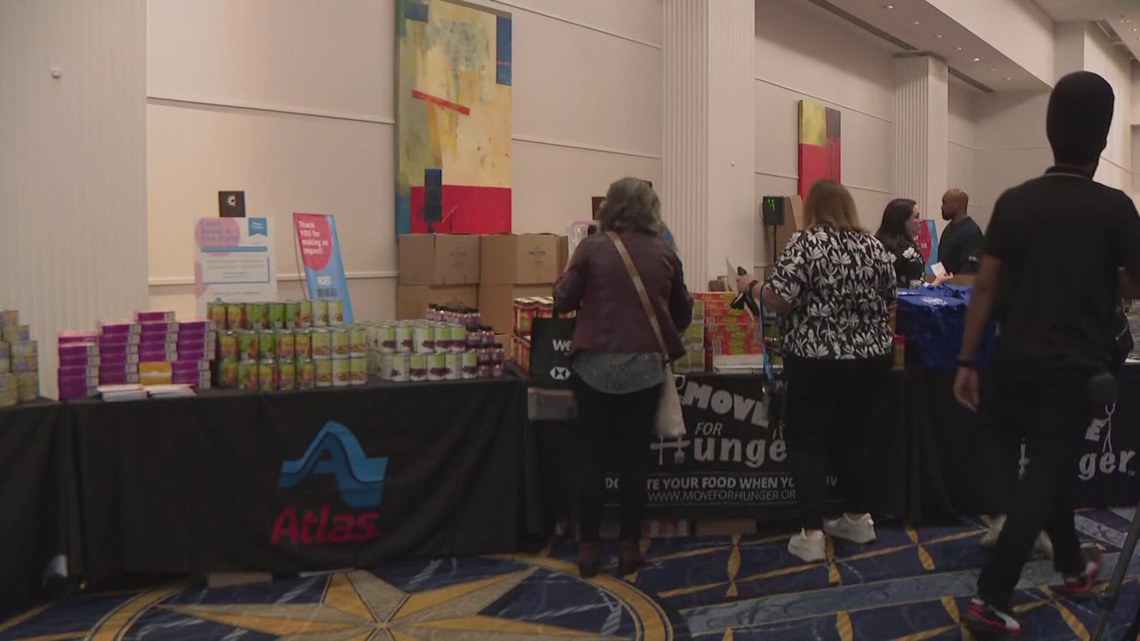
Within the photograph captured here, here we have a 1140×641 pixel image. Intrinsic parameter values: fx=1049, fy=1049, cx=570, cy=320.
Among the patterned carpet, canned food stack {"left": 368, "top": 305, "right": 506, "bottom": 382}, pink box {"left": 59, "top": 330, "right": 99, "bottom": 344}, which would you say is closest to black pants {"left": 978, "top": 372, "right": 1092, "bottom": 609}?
the patterned carpet

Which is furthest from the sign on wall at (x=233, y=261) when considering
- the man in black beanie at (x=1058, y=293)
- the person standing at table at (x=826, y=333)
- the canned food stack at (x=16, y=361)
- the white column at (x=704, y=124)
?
the white column at (x=704, y=124)

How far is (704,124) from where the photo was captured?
7.55m

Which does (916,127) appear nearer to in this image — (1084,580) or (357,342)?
(1084,580)

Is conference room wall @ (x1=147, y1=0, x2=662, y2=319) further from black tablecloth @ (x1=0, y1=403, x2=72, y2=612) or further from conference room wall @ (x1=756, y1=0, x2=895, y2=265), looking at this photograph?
conference room wall @ (x1=756, y1=0, x2=895, y2=265)

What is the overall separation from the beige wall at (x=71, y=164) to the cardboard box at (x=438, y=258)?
6.71 feet

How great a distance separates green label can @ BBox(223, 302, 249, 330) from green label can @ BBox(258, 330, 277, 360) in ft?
0.50

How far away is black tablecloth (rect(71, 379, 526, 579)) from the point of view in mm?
3320

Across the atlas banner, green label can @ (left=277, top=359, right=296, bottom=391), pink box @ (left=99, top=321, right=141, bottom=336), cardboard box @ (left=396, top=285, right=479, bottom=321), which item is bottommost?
green label can @ (left=277, top=359, right=296, bottom=391)

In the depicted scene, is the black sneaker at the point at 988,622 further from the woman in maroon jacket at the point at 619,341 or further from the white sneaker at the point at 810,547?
the woman in maroon jacket at the point at 619,341

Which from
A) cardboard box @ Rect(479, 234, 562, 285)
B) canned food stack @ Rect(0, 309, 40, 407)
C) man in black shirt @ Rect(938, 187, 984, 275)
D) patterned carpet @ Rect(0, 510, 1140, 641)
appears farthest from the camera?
man in black shirt @ Rect(938, 187, 984, 275)

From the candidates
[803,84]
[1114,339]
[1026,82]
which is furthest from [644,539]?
[1026,82]

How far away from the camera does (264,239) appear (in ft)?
14.2

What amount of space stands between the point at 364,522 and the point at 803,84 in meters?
8.08

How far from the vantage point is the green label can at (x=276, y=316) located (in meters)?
3.77
